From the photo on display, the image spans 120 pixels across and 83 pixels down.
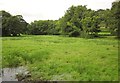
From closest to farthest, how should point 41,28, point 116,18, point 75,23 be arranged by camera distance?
point 116,18
point 75,23
point 41,28

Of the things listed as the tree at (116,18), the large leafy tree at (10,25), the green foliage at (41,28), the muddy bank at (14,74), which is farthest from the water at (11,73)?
the green foliage at (41,28)

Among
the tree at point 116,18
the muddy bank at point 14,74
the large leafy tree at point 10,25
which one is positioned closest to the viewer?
the muddy bank at point 14,74

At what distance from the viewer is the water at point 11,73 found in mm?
14816

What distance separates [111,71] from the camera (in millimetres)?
14797

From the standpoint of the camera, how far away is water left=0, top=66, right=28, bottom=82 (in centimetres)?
1482

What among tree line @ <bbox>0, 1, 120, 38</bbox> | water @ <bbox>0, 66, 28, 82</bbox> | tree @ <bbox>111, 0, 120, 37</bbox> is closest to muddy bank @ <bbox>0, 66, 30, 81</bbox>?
water @ <bbox>0, 66, 28, 82</bbox>

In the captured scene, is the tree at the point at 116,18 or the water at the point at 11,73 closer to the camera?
the water at the point at 11,73

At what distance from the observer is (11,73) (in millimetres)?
16297

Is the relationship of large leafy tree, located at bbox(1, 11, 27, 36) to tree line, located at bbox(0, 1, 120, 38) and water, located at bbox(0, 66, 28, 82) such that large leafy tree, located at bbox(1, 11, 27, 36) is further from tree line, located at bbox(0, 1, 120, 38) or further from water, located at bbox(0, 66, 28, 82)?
water, located at bbox(0, 66, 28, 82)

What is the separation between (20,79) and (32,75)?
3.30ft

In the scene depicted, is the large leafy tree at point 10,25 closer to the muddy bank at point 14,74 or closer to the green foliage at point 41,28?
the green foliage at point 41,28

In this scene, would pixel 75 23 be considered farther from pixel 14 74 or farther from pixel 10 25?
pixel 14 74

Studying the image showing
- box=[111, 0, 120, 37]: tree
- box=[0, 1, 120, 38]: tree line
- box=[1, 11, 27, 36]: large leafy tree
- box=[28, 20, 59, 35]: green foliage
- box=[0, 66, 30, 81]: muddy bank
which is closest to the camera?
box=[0, 66, 30, 81]: muddy bank

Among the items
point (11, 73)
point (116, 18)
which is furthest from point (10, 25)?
point (11, 73)
